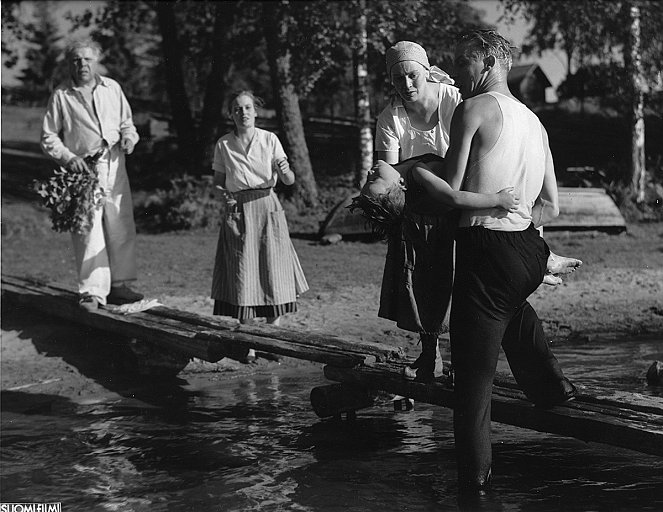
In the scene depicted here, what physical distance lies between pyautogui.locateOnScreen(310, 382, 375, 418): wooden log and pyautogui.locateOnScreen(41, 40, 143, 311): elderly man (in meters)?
3.15

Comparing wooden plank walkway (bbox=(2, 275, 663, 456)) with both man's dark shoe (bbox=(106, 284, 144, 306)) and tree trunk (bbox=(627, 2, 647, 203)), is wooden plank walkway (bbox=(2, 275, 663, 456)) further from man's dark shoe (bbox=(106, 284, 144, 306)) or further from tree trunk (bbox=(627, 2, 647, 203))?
tree trunk (bbox=(627, 2, 647, 203))

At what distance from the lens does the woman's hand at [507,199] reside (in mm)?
4340

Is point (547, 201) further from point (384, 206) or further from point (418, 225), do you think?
point (384, 206)

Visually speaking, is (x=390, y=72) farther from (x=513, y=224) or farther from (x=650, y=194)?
(x=650, y=194)

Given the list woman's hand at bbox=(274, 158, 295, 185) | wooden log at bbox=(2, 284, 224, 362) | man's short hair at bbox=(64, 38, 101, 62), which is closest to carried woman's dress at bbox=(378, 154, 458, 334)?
wooden log at bbox=(2, 284, 224, 362)

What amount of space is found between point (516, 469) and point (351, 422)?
157 cm

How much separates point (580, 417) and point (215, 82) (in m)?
20.6

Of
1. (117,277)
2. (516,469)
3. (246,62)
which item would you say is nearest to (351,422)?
(516,469)

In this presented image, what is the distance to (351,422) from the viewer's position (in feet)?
22.1

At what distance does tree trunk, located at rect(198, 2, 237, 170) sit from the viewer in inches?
935

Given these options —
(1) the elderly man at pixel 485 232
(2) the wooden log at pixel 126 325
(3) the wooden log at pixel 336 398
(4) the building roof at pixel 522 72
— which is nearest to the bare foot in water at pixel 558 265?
(1) the elderly man at pixel 485 232

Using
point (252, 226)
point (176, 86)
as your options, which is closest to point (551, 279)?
point (252, 226)

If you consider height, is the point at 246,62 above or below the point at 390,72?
above

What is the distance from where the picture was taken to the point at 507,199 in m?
4.35
